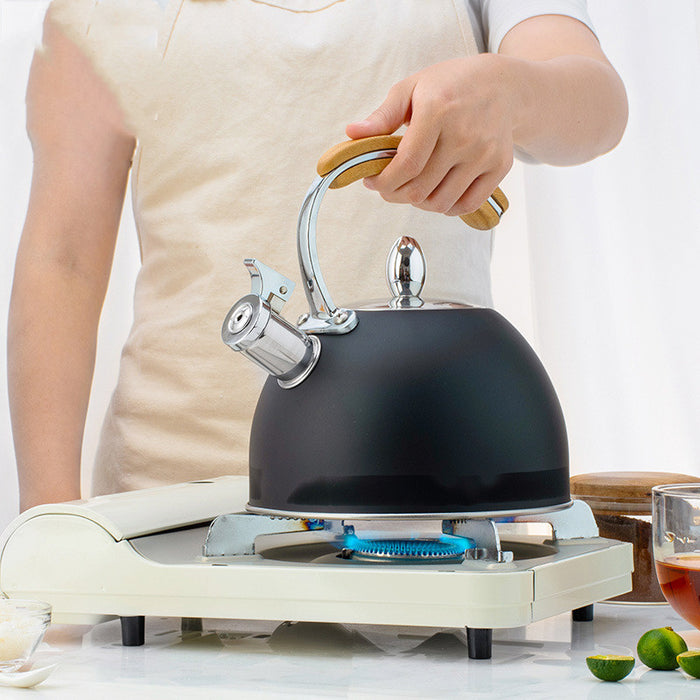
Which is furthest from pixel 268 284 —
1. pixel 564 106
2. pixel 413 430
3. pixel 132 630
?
pixel 564 106

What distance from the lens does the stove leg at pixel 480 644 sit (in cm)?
62

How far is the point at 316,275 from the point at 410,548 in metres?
0.20

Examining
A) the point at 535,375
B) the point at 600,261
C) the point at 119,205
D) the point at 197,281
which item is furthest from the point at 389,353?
the point at 600,261

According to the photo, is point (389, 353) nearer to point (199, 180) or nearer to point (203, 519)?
point (203, 519)

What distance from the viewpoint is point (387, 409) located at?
66 centimetres

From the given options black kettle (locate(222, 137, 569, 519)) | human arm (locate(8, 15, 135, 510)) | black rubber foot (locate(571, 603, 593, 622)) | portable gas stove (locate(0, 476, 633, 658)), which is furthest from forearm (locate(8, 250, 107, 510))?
black rubber foot (locate(571, 603, 593, 622))

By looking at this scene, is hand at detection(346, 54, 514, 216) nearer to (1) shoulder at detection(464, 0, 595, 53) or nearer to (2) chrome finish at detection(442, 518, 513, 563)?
(2) chrome finish at detection(442, 518, 513, 563)

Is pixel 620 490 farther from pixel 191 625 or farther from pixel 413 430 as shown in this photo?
pixel 191 625

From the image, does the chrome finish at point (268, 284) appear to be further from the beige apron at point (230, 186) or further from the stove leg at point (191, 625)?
the beige apron at point (230, 186)

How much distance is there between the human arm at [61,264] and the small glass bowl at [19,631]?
604 mm

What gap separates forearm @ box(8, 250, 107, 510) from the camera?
1230 millimetres

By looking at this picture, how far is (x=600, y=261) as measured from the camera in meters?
1.95

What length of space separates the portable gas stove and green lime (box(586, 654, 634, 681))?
0.06 meters

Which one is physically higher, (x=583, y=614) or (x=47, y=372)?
(x=47, y=372)
